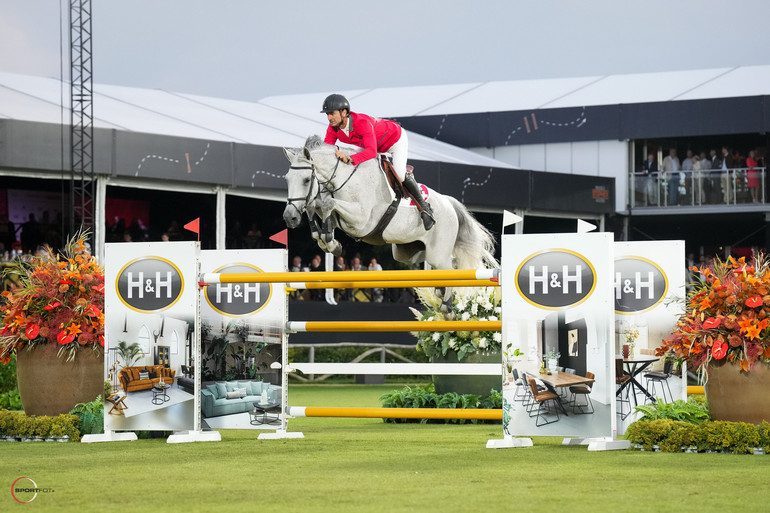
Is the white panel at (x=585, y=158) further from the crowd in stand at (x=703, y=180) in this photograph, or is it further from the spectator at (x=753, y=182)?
the spectator at (x=753, y=182)

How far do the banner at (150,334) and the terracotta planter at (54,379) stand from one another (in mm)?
491

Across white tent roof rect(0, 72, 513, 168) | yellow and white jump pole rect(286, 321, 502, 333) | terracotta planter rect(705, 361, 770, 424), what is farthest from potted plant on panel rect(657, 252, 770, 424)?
white tent roof rect(0, 72, 513, 168)

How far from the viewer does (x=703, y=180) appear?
870 inches

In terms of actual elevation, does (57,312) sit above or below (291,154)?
below

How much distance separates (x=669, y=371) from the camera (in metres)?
6.27

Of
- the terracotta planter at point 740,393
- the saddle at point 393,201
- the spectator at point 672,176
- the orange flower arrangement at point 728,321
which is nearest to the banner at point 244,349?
the saddle at point 393,201

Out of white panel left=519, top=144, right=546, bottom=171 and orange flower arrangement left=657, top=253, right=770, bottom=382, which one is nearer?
orange flower arrangement left=657, top=253, right=770, bottom=382

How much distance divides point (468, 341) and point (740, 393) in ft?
11.9

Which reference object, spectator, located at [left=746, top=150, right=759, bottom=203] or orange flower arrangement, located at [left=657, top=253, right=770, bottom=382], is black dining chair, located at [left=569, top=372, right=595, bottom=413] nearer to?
orange flower arrangement, located at [left=657, top=253, right=770, bottom=382]

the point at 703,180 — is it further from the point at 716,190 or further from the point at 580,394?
the point at 580,394

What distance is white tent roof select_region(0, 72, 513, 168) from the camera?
16.2 meters

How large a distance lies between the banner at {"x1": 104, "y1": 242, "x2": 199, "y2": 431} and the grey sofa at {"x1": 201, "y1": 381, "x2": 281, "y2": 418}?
245 millimetres

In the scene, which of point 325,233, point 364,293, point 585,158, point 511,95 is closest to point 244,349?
point 325,233

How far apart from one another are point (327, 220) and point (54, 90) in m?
13.7
